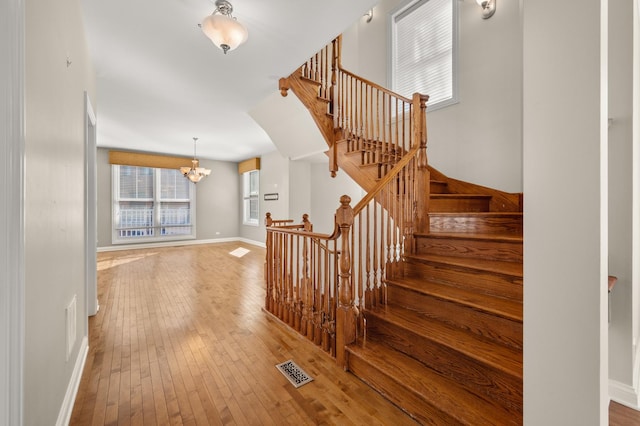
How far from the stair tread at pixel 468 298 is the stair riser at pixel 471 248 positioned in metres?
0.37

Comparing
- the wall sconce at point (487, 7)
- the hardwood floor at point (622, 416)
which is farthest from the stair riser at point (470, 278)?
the wall sconce at point (487, 7)

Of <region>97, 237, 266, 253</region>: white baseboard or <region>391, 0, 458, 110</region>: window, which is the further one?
<region>97, 237, 266, 253</region>: white baseboard

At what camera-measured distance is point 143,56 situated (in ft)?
9.53

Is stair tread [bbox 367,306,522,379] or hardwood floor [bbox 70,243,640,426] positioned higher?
stair tread [bbox 367,306,522,379]

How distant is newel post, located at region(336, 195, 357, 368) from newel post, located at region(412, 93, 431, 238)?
0.97m

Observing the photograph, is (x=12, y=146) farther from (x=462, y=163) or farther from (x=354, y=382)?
(x=462, y=163)

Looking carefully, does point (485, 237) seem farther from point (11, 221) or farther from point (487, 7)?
point (487, 7)

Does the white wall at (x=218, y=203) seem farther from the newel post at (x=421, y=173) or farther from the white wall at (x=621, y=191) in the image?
the white wall at (x=621, y=191)

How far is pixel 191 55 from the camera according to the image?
2.87 m

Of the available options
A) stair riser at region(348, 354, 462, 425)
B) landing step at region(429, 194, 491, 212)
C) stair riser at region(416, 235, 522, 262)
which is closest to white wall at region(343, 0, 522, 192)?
landing step at region(429, 194, 491, 212)

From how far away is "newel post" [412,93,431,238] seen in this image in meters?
2.79

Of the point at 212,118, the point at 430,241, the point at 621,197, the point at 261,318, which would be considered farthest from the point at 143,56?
the point at 621,197

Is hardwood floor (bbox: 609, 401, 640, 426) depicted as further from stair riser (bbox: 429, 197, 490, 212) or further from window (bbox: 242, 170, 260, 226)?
window (bbox: 242, 170, 260, 226)

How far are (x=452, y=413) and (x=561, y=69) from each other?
1.59 m
